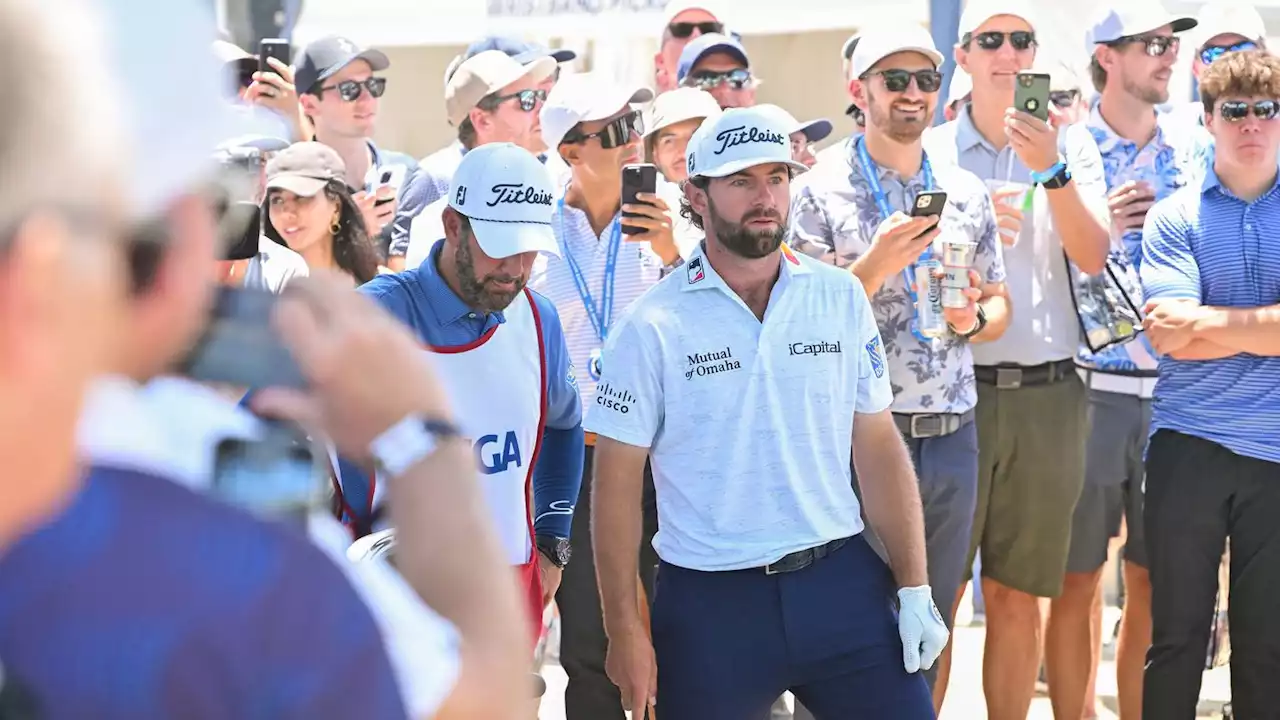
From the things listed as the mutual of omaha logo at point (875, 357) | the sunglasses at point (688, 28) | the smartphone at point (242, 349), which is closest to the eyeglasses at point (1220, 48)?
the sunglasses at point (688, 28)

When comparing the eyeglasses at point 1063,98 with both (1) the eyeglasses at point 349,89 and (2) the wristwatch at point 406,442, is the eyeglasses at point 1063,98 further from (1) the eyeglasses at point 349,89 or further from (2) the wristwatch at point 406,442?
(2) the wristwatch at point 406,442

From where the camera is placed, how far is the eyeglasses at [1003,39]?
19.0 feet

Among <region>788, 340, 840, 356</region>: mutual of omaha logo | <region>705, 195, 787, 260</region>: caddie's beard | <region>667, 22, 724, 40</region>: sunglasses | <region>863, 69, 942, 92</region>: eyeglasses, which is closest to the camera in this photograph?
<region>788, 340, 840, 356</region>: mutual of omaha logo

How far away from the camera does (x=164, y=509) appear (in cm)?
95

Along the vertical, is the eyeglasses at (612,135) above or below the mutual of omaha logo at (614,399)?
above

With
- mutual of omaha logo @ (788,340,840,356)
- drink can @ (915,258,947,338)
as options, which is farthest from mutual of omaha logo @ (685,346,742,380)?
drink can @ (915,258,947,338)

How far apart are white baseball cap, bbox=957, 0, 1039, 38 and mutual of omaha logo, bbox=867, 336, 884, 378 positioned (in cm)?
225

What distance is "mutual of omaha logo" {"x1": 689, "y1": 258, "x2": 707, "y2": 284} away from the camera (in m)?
3.97

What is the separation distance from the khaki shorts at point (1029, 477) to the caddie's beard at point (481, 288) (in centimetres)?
216

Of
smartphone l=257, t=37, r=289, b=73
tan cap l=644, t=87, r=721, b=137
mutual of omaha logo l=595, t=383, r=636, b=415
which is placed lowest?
mutual of omaha logo l=595, t=383, r=636, b=415

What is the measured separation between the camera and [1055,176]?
5.26 meters

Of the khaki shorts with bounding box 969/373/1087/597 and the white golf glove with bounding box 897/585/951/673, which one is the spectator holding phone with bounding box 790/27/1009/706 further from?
the white golf glove with bounding box 897/585/951/673

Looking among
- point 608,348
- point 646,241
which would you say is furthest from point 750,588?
point 646,241

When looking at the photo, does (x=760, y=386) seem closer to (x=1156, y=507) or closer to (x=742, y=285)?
(x=742, y=285)
